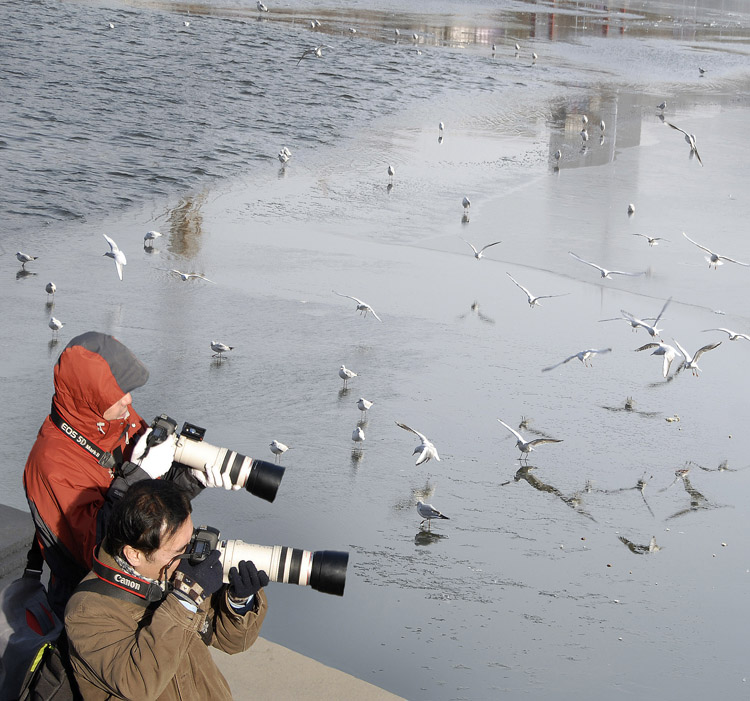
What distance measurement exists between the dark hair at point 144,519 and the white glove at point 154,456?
1.36ft

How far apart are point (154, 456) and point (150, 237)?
197 inches

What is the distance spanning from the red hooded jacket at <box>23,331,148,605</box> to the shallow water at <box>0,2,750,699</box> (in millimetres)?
1211

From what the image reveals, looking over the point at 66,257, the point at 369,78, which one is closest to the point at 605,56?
the point at 369,78

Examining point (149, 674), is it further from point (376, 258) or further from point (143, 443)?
point (376, 258)

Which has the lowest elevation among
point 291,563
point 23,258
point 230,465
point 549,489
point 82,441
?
point 549,489

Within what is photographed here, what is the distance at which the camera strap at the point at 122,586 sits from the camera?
6.75 feet

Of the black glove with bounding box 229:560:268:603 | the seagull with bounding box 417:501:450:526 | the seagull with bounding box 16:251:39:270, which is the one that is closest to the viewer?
the black glove with bounding box 229:560:268:603

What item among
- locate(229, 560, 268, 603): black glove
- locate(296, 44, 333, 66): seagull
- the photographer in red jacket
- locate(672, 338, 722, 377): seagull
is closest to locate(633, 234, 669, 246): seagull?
locate(672, 338, 722, 377): seagull

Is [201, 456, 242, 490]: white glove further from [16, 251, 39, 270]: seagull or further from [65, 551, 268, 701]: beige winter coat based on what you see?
[16, 251, 39, 270]: seagull

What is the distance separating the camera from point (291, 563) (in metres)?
2.36

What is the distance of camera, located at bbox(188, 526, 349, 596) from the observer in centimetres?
232

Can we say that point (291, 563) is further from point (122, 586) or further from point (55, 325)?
point (55, 325)

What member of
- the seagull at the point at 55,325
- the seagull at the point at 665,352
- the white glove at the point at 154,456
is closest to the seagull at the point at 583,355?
the seagull at the point at 665,352

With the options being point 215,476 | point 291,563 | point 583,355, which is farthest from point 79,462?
point 583,355
